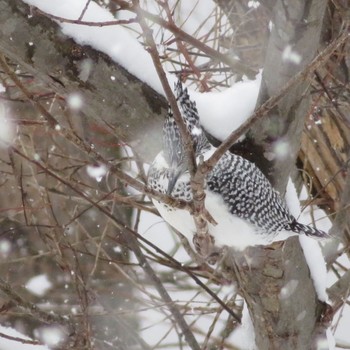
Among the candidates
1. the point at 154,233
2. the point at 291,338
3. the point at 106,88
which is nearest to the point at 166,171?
the point at 106,88

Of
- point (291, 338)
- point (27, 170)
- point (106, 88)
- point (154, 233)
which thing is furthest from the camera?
point (154, 233)

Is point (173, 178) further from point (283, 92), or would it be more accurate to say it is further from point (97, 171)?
point (97, 171)

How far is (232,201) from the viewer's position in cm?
195

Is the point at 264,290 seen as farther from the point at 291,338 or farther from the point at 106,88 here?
the point at 106,88

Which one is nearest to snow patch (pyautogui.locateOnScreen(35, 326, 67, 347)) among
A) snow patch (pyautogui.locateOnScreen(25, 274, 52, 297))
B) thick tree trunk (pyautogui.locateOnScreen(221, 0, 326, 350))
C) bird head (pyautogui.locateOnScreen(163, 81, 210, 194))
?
snow patch (pyautogui.locateOnScreen(25, 274, 52, 297))

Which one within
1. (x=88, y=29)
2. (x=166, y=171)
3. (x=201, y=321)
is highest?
(x=201, y=321)

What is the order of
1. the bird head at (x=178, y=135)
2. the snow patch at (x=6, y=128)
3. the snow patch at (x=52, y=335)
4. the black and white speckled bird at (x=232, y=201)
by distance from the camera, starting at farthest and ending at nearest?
the snow patch at (x=52, y=335), the snow patch at (x=6, y=128), the black and white speckled bird at (x=232, y=201), the bird head at (x=178, y=135)

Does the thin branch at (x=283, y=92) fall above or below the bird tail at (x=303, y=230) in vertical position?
below

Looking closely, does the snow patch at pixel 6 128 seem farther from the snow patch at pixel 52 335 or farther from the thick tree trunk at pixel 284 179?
the thick tree trunk at pixel 284 179

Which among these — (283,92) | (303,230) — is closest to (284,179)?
(303,230)

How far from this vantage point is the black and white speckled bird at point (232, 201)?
191cm

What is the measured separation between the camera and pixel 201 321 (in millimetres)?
5664

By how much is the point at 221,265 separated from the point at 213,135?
1.38 feet

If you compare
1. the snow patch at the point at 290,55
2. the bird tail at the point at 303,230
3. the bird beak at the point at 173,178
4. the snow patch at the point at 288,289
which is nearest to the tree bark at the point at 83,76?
the bird beak at the point at 173,178
